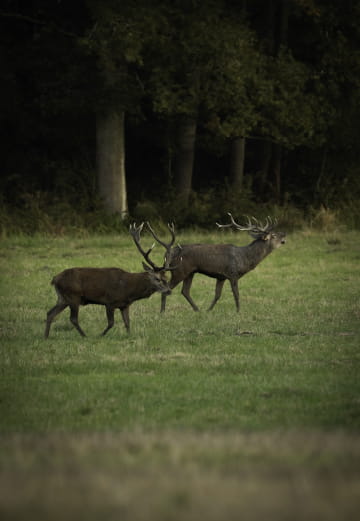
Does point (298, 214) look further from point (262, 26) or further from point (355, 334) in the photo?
point (355, 334)

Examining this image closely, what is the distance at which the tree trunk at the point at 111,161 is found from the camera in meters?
27.9

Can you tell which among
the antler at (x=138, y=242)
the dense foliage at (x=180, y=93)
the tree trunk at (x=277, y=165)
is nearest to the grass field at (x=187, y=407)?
the antler at (x=138, y=242)

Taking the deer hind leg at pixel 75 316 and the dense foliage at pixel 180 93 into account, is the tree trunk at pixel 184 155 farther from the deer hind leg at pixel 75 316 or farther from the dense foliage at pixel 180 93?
the deer hind leg at pixel 75 316

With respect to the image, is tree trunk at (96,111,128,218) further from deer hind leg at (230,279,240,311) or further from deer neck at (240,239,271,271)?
deer hind leg at (230,279,240,311)

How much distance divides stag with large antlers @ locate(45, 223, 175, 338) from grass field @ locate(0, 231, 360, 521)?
37 centimetres

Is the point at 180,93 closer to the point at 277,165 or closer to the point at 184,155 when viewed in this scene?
the point at 184,155

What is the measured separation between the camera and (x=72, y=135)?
3278 centimetres

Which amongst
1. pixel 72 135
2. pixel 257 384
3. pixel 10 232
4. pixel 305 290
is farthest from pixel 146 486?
pixel 72 135

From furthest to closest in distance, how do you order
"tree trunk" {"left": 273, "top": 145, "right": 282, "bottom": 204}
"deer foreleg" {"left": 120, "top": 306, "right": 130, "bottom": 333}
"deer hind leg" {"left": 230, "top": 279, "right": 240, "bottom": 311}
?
"tree trunk" {"left": 273, "top": 145, "right": 282, "bottom": 204}
"deer hind leg" {"left": 230, "top": 279, "right": 240, "bottom": 311}
"deer foreleg" {"left": 120, "top": 306, "right": 130, "bottom": 333}

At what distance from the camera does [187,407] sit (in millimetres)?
7895

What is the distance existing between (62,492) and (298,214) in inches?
952

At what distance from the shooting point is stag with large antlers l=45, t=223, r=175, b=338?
37.0 feet

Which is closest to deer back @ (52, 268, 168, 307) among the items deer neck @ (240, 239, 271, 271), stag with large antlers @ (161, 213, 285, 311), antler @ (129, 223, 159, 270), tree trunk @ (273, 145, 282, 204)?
antler @ (129, 223, 159, 270)

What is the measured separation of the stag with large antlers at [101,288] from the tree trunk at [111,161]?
52.5 ft
